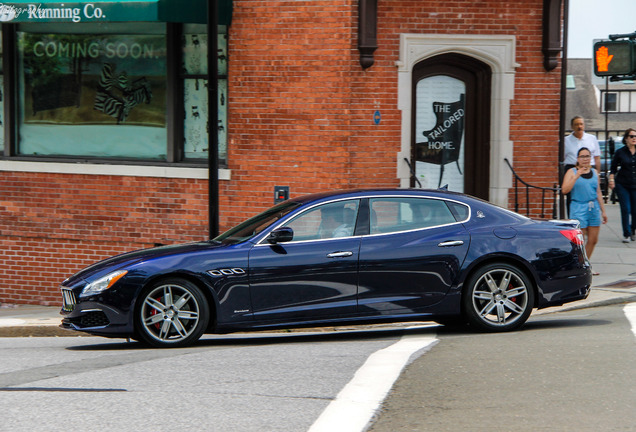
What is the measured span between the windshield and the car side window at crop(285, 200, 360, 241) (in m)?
0.18

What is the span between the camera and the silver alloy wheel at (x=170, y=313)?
27.8 ft

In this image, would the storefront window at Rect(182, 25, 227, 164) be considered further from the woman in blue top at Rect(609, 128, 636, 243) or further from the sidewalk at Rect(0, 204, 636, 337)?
the woman in blue top at Rect(609, 128, 636, 243)

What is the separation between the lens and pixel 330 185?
13.2 metres

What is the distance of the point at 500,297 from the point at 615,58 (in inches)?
188

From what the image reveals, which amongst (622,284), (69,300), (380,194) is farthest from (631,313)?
(69,300)

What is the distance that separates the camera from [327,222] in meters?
8.81

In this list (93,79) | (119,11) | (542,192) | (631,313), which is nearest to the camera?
(631,313)

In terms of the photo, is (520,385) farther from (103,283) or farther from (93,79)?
(93,79)

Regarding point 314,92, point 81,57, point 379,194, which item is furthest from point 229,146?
point 379,194

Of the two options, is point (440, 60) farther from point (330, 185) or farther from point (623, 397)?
point (623, 397)

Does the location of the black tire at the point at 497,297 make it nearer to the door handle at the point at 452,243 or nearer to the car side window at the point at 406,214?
the door handle at the point at 452,243

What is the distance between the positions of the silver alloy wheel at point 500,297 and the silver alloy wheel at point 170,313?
2593 millimetres

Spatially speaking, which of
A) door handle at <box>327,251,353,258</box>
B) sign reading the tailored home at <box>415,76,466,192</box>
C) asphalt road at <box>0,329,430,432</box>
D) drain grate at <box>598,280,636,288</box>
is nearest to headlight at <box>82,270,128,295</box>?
asphalt road at <box>0,329,430,432</box>

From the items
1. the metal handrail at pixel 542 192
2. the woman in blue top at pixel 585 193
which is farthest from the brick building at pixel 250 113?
the woman in blue top at pixel 585 193
